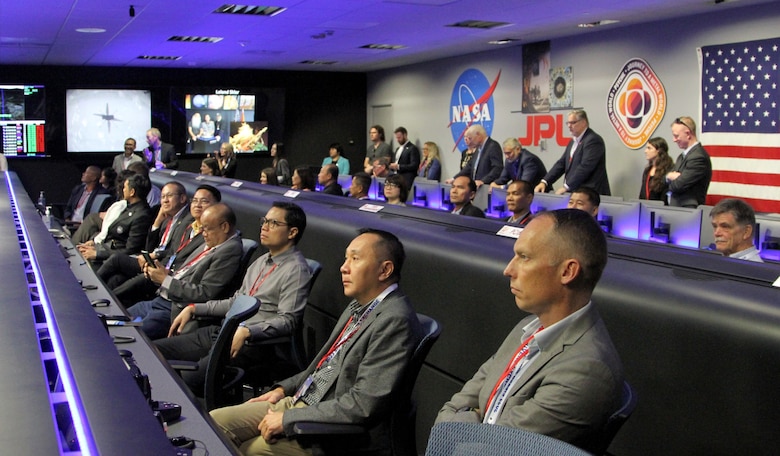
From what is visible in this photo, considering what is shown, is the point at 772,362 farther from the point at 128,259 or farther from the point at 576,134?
the point at 576,134

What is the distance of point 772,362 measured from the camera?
170cm

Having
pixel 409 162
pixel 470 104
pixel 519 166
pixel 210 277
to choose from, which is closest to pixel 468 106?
pixel 470 104

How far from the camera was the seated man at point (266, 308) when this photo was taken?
10.7 feet

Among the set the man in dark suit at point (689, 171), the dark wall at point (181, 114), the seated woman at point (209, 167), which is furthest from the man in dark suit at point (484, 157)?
the dark wall at point (181, 114)

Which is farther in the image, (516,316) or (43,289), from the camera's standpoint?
(516,316)

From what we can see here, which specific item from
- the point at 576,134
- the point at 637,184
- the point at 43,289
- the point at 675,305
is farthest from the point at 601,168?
the point at 43,289

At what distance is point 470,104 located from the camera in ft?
40.8

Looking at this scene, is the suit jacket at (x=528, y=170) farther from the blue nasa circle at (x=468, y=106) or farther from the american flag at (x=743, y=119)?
the blue nasa circle at (x=468, y=106)

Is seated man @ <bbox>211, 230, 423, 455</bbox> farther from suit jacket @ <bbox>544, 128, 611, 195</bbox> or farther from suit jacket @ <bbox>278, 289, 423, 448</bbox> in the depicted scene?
suit jacket @ <bbox>544, 128, 611, 195</bbox>

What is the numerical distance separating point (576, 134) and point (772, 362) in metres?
6.19

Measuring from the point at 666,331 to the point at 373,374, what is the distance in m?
0.83

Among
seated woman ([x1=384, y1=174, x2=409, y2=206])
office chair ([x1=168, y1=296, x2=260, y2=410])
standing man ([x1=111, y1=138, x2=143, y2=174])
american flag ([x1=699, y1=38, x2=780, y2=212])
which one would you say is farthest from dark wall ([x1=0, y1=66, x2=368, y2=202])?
office chair ([x1=168, y1=296, x2=260, y2=410])

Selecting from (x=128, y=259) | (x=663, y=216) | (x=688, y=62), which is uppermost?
(x=688, y=62)

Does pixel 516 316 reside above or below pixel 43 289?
below
